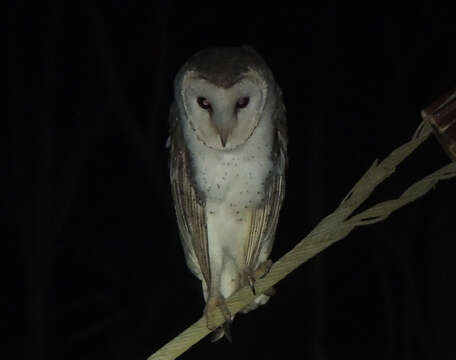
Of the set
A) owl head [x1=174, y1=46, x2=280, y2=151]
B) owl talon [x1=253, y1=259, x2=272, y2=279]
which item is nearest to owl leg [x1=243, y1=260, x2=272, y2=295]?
owl talon [x1=253, y1=259, x2=272, y2=279]

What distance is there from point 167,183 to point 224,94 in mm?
3599

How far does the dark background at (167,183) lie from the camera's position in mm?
5070

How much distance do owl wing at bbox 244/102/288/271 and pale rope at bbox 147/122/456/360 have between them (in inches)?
25.4

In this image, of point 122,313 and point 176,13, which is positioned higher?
point 176,13

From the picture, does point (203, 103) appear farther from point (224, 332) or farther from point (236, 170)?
point (224, 332)

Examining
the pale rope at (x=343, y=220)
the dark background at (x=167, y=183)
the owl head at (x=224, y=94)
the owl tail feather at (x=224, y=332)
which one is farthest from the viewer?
the dark background at (x=167, y=183)

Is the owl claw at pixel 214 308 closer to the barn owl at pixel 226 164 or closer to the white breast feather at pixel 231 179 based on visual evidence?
the barn owl at pixel 226 164

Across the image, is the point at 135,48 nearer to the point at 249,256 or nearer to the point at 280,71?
the point at 280,71

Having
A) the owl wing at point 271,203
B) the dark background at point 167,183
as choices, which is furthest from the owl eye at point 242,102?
the dark background at point 167,183

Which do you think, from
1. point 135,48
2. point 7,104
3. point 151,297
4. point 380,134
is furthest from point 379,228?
point 7,104

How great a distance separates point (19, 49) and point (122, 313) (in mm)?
2497

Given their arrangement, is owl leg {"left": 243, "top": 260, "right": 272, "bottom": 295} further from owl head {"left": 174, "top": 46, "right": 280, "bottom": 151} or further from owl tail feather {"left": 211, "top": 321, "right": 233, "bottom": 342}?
owl head {"left": 174, "top": 46, "right": 280, "bottom": 151}

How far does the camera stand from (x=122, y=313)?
5301 millimetres

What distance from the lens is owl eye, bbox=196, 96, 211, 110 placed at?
182 cm
